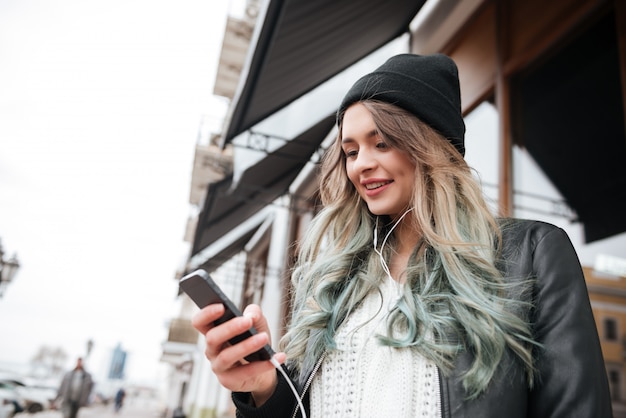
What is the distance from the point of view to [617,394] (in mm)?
3115

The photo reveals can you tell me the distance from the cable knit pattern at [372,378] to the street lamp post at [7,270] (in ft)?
25.9

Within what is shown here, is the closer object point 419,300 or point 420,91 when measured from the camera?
point 419,300

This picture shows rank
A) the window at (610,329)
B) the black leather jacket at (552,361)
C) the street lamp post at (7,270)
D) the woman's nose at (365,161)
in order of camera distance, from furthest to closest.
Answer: the street lamp post at (7,270) → the window at (610,329) → the woman's nose at (365,161) → the black leather jacket at (552,361)

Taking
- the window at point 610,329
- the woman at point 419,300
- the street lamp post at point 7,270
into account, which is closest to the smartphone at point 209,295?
the woman at point 419,300

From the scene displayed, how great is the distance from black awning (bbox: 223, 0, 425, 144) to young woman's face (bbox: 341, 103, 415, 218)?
9.98ft

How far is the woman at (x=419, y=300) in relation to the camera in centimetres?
113

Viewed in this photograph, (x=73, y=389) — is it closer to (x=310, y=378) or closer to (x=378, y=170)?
(x=310, y=378)

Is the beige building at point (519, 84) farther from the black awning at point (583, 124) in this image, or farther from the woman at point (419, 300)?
the woman at point (419, 300)

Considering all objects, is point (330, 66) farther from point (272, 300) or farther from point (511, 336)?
point (272, 300)

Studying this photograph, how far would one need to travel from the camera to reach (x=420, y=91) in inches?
62.3

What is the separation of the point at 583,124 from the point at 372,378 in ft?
13.0

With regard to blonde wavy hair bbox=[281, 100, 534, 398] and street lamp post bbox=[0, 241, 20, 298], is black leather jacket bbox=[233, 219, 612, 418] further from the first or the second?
street lamp post bbox=[0, 241, 20, 298]

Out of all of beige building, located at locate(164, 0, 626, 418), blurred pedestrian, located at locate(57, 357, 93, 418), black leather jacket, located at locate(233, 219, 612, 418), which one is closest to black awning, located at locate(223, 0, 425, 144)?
beige building, located at locate(164, 0, 626, 418)

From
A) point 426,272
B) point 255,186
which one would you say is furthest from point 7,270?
point 426,272
